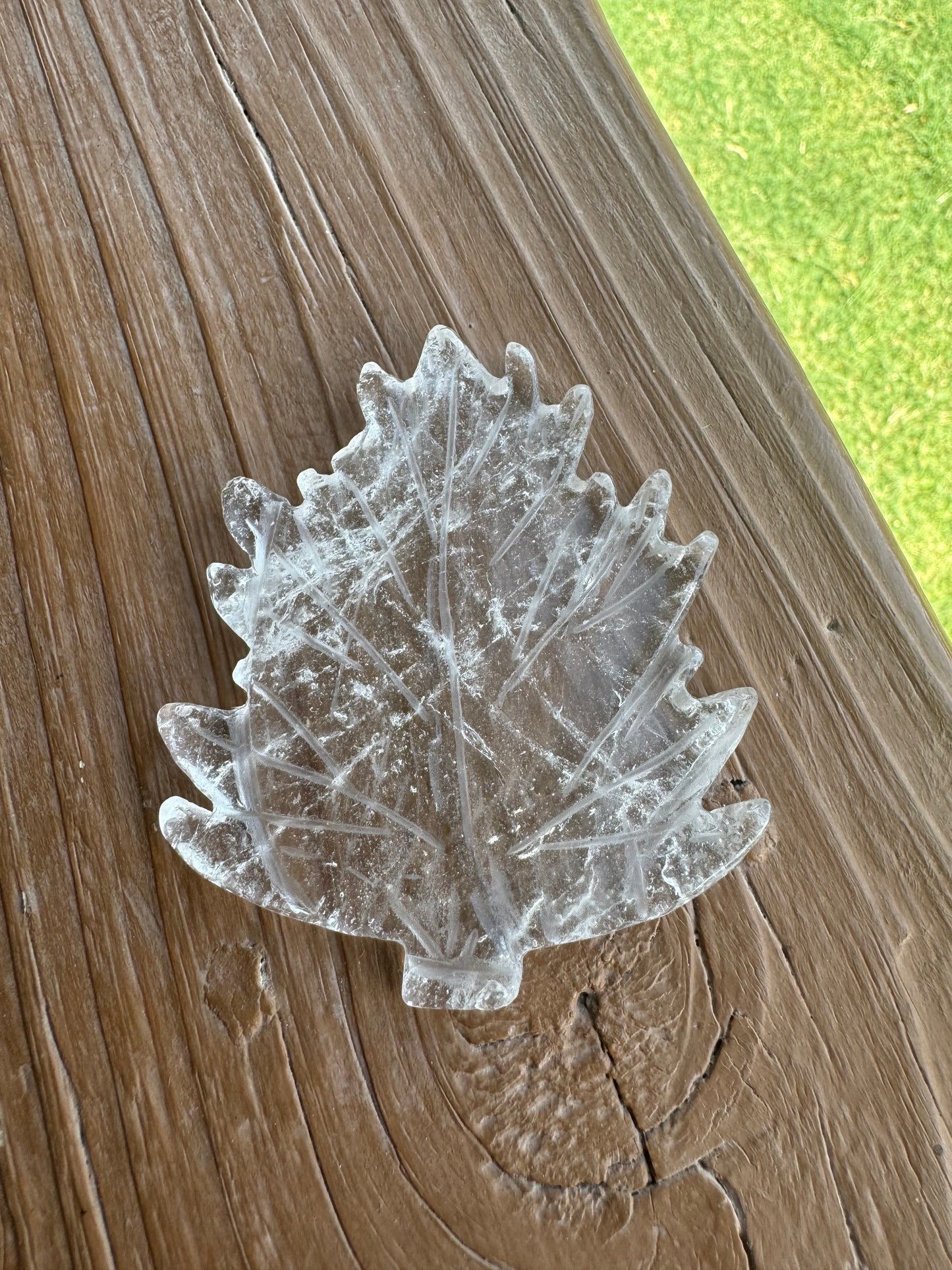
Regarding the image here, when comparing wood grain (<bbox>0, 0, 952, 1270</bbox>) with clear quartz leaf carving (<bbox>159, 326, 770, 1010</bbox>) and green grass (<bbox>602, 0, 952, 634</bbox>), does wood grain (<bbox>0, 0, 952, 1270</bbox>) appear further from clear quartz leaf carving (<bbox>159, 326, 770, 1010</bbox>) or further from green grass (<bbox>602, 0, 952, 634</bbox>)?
green grass (<bbox>602, 0, 952, 634</bbox>)

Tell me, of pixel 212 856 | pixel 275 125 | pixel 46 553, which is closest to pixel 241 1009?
pixel 212 856

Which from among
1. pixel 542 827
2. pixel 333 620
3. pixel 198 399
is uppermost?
pixel 198 399

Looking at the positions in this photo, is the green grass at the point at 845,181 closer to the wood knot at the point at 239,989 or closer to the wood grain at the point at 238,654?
the wood grain at the point at 238,654

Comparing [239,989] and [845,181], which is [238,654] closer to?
[239,989]

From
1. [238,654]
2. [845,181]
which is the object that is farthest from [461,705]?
[845,181]

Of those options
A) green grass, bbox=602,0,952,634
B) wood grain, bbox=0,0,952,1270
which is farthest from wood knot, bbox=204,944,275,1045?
green grass, bbox=602,0,952,634

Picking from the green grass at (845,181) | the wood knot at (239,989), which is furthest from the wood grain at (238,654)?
the green grass at (845,181)

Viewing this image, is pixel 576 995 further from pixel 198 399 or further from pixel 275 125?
pixel 275 125
